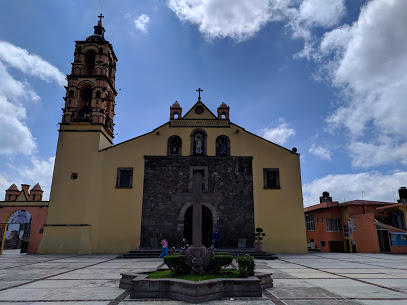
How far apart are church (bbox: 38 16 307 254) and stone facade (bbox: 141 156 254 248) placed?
69 mm

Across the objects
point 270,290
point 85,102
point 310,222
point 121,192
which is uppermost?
point 85,102

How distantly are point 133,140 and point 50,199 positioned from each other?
7.07 metres

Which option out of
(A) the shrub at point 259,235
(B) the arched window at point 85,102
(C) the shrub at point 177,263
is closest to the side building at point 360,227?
(A) the shrub at point 259,235

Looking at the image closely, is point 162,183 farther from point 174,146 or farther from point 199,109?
point 199,109

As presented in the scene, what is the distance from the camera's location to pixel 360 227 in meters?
24.0

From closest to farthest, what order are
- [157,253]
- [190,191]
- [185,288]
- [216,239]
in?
[185,288]
[157,253]
[216,239]
[190,191]

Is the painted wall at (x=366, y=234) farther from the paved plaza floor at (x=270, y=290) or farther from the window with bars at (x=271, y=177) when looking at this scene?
the paved plaza floor at (x=270, y=290)

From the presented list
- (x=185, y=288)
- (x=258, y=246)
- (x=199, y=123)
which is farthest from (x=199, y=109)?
(x=185, y=288)

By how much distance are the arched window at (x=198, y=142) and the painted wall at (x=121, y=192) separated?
1.24 ft

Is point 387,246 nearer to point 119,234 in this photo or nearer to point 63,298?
point 119,234

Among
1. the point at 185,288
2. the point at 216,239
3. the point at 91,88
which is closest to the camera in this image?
the point at 185,288

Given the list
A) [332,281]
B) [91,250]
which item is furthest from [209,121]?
[332,281]

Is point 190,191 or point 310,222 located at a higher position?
Answer: point 190,191

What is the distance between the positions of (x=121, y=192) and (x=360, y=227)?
1951 centimetres
